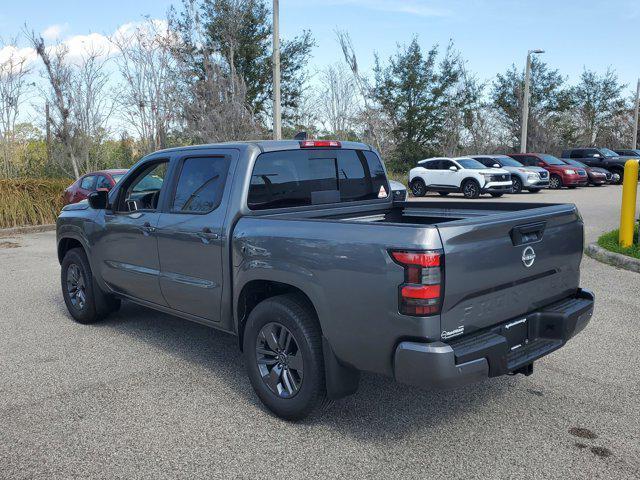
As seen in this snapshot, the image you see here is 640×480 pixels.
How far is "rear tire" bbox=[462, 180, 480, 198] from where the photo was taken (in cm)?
2244

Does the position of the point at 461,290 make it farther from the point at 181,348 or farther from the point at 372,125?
the point at 372,125

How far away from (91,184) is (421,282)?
13023 millimetres

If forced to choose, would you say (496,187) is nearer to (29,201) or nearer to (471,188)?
(471,188)

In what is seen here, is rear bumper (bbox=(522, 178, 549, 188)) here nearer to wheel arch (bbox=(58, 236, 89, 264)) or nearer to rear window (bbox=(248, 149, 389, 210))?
rear window (bbox=(248, 149, 389, 210))

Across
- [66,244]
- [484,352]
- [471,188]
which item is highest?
[66,244]

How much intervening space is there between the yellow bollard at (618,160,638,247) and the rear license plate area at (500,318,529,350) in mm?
6632

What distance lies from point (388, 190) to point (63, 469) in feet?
10.8

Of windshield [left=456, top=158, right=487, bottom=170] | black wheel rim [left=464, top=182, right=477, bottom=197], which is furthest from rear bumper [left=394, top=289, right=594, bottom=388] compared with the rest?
windshield [left=456, top=158, right=487, bottom=170]

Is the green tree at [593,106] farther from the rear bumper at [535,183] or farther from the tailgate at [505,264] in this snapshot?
the tailgate at [505,264]

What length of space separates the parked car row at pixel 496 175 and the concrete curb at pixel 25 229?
564 inches

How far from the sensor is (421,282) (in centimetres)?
304

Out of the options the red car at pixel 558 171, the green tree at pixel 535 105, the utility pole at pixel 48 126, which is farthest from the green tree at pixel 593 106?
the utility pole at pixel 48 126

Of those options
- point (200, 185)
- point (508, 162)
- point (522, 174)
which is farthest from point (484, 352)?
point (508, 162)

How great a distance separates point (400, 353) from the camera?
313 centimetres
